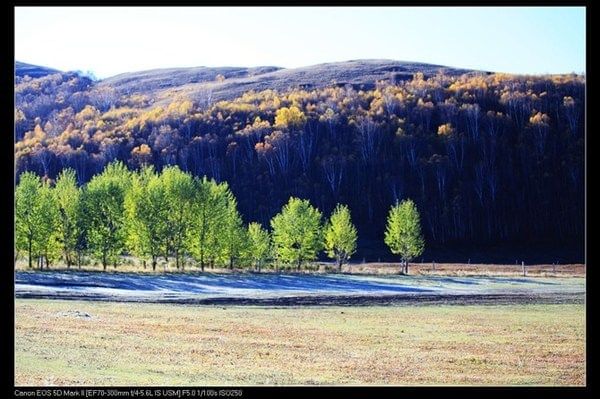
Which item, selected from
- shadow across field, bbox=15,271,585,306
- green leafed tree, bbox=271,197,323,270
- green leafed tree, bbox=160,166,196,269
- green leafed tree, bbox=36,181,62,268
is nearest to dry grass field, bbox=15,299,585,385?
shadow across field, bbox=15,271,585,306

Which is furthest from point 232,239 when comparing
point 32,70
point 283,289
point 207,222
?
point 32,70

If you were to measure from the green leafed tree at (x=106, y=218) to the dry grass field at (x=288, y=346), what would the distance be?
2302 centimetres

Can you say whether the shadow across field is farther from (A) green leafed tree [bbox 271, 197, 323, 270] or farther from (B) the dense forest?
(B) the dense forest

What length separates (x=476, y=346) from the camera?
3038 cm

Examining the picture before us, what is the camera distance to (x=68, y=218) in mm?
61656

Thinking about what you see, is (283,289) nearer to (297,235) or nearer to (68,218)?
(297,235)

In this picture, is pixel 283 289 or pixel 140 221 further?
pixel 140 221

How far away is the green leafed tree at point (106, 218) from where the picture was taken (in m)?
60.7

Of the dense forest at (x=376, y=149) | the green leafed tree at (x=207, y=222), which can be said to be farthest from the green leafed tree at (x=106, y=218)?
the dense forest at (x=376, y=149)

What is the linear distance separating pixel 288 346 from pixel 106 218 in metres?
37.2

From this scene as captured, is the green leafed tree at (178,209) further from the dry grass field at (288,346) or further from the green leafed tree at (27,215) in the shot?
the dry grass field at (288,346)

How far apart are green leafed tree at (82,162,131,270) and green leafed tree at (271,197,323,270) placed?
14.1 metres
